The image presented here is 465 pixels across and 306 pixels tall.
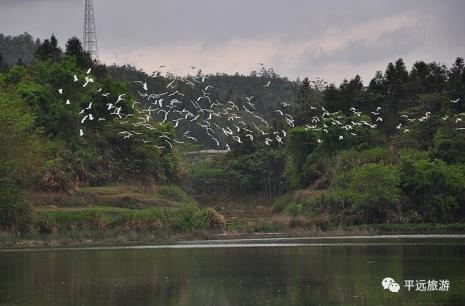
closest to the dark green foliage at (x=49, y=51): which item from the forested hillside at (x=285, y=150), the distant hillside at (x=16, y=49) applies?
the forested hillside at (x=285, y=150)

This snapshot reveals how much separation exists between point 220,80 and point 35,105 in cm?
10425

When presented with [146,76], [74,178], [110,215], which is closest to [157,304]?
[110,215]

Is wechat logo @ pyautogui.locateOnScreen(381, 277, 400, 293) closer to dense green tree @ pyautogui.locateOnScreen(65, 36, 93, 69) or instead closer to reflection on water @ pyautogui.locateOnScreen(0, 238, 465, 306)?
reflection on water @ pyautogui.locateOnScreen(0, 238, 465, 306)

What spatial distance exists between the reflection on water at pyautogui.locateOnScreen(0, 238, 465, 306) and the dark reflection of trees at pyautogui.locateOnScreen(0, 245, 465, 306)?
4 cm

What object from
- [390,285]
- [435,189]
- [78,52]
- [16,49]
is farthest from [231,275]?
[16,49]

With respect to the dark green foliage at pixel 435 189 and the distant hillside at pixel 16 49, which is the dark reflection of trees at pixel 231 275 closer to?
the dark green foliage at pixel 435 189

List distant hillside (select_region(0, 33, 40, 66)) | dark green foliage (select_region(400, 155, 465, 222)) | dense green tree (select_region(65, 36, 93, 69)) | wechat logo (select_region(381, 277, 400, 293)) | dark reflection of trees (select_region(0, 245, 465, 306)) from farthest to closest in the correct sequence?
distant hillside (select_region(0, 33, 40, 66)) → dense green tree (select_region(65, 36, 93, 69)) → dark green foliage (select_region(400, 155, 465, 222)) → wechat logo (select_region(381, 277, 400, 293)) → dark reflection of trees (select_region(0, 245, 465, 306))

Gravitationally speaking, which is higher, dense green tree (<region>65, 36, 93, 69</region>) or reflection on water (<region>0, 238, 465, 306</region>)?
dense green tree (<region>65, 36, 93, 69</region>)

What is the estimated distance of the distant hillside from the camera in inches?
6703

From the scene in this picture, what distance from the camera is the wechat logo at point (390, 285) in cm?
3366

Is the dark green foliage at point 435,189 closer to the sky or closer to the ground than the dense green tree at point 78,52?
closer to the ground

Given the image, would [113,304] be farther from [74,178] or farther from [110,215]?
[74,178]

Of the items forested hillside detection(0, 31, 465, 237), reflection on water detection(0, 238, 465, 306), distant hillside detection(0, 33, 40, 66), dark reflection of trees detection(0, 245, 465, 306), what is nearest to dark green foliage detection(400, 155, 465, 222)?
forested hillside detection(0, 31, 465, 237)

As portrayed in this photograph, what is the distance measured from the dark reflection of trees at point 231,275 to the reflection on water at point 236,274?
4 cm
